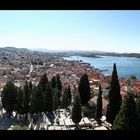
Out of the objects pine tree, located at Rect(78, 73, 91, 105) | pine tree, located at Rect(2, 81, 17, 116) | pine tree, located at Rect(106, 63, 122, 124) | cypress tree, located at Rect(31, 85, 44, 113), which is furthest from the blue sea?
pine tree, located at Rect(106, 63, 122, 124)

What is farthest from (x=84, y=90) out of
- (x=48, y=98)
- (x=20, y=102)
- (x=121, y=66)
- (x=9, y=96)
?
(x=121, y=66)

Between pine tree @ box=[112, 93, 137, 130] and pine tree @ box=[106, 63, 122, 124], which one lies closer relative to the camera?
→ pine tree @ box=[112, 93, 137, 130]

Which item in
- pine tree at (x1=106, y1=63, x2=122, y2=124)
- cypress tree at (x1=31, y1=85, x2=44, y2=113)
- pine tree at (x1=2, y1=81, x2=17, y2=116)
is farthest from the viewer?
pine tree at (x1=2, y1=81, x2=17, y2=116)

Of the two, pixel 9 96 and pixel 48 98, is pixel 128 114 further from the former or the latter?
pixel 9 96

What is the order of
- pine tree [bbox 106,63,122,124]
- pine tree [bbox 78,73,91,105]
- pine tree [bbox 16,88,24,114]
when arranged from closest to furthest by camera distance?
1. pine tree [bbox 106,63,122,124]
2. pine tree [bbox 16,88,24,114]
3. pine tree [bbox 78,73,91,105]

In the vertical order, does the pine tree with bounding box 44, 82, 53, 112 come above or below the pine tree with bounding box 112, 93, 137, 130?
below

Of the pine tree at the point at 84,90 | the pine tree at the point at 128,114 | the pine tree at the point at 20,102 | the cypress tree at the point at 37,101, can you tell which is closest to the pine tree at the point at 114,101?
the pine tree at the point at 128,114

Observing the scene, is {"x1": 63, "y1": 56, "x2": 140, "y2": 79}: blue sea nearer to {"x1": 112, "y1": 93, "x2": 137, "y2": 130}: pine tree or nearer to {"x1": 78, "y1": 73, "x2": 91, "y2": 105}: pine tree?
{"x1": 78, "y1": 73, "x2": 91, "y2": 105}: pine tree

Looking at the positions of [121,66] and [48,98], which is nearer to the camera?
[48,98]
